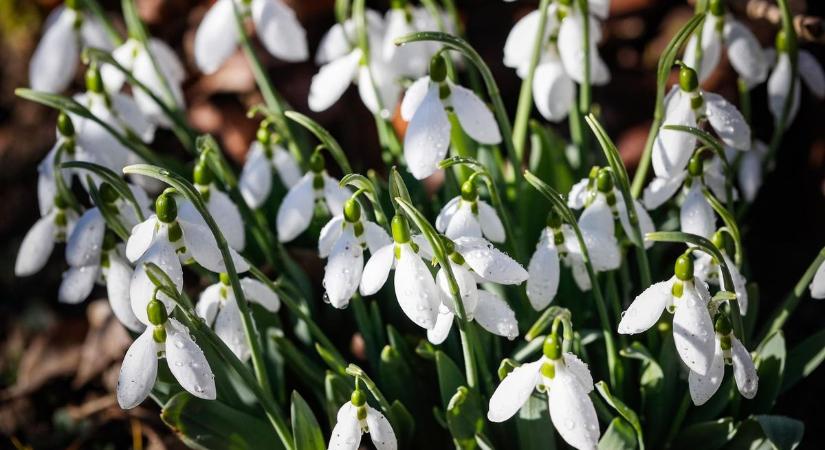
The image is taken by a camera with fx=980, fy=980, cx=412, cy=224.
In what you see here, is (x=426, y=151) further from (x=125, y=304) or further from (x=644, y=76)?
(x=644, y=76)

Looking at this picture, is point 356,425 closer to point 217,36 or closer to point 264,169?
point 264,169

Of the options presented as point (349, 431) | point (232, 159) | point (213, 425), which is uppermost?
point (349, 431)

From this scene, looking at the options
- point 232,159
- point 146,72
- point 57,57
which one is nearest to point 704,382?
point 146,72

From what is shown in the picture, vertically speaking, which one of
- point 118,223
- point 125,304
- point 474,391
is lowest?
point 474,391

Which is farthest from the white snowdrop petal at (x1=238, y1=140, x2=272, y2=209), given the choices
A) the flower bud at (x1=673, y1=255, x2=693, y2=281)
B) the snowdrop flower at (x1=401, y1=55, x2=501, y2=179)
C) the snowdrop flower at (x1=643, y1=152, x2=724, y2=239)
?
the flower bud at (x1=673, y1=255, x2=693, y2=281)

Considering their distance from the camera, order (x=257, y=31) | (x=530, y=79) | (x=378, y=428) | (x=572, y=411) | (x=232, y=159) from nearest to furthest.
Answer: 1. (x=572, y=411)
2. (x=378, y=428)
3. (x=530, y=79)
4. (x=257, y=31)
5. (x=232, y=159)

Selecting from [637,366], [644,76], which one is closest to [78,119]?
[637,366]

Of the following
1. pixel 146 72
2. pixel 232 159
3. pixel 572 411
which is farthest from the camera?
pixel 232 159

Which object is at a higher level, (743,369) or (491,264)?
(491,264)
